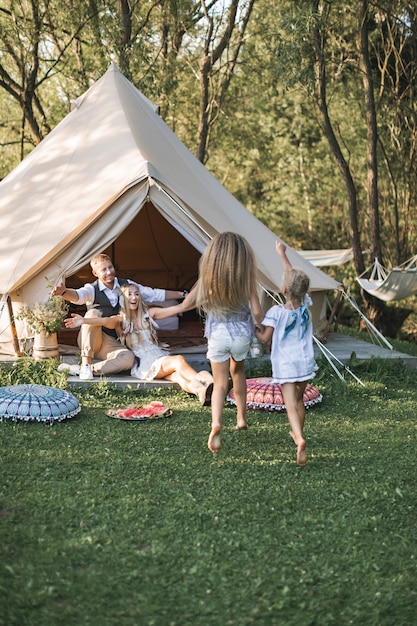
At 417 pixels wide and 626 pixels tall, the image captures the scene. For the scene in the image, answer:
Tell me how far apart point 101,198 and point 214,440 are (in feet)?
10.2

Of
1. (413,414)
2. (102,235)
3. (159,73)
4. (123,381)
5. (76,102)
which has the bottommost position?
(413,414)

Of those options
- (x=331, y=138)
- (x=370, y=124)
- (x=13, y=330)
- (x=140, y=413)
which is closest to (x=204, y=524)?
(x=140, y=413)

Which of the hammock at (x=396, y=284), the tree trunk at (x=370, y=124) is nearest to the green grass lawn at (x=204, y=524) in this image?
the hammock at (x=396, y=284)

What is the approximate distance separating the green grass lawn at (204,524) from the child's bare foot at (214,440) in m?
0.07

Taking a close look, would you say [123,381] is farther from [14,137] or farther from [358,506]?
[14,137]

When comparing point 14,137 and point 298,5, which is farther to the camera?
point 14,137

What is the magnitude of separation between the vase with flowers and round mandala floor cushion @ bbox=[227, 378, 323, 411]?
1534 millimetres

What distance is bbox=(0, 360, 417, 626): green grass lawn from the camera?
250cm

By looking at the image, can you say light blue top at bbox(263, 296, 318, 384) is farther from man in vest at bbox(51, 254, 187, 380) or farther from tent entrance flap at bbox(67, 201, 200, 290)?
tent entrance flap at bbox(67, 201, 200, 290)

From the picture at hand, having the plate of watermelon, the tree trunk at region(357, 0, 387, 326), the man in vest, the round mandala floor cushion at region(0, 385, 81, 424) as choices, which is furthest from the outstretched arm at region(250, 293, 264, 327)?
the tree trunk at region(357, 0, 387, 326)

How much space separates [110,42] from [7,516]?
8.70 m

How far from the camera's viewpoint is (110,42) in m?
10.6

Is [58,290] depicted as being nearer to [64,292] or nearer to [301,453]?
[64,292]

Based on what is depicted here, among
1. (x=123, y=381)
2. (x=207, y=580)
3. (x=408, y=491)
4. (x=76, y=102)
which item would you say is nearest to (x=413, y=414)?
(x=408, y=491)
